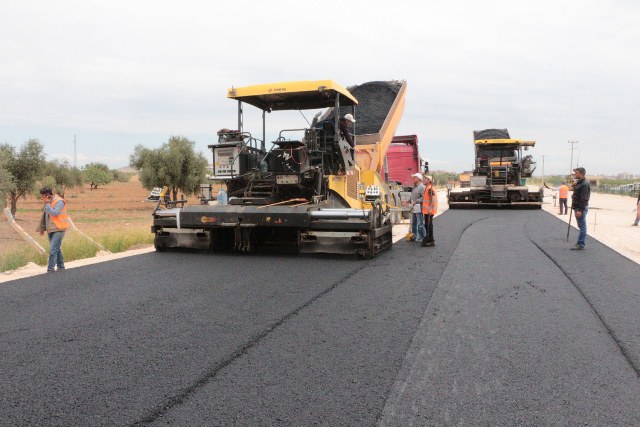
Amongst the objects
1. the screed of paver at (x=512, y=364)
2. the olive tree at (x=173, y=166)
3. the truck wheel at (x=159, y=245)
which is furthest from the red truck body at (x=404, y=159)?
the olive tree at (x=173, y=166)

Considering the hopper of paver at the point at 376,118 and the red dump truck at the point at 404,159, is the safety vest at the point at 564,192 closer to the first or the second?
the red dump truck at the point at 404,159

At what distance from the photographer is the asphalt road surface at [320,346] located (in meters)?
2.95

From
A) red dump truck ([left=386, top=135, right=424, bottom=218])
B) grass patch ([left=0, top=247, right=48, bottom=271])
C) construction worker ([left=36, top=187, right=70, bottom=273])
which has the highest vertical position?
red dump truck ([left=386, top=135, right=424, bottom=218])

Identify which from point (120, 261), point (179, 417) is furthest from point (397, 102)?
point (179, 417)

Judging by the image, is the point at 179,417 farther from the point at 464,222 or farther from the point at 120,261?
the point at 464,222

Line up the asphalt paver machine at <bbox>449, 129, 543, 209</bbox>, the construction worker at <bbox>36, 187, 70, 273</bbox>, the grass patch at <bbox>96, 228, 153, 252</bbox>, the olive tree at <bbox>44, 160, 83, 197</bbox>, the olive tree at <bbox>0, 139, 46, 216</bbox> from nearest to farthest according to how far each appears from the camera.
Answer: the construction worker at <bbox>36, 187, 70, 273</bbox> < the grass patch at <bbox>96, 228, 153, 252</bbox> < the asphalt paver machine at <bbox>449, 129, 543, 209</bbox> < the olive tree at <bbox>0, 139, 46, 216</bbox> < the olive tree at <bbox>44, 160, 83, 197</bbox>

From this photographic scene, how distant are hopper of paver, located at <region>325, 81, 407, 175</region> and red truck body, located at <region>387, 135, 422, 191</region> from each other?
5684mm

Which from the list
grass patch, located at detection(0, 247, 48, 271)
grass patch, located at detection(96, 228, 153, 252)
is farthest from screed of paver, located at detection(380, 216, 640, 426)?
grass patch, located at detection(96, 228, 153, 252)

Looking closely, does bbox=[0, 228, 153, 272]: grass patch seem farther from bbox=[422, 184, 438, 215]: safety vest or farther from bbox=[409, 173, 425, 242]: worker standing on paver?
bbox=[422, 184, 438, 215]: safety vest

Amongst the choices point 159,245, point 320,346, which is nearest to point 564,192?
point 159,245

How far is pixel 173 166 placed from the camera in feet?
118

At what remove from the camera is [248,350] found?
388cm

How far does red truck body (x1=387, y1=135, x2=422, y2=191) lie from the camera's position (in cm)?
1852

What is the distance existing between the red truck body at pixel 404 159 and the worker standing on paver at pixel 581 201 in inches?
352
